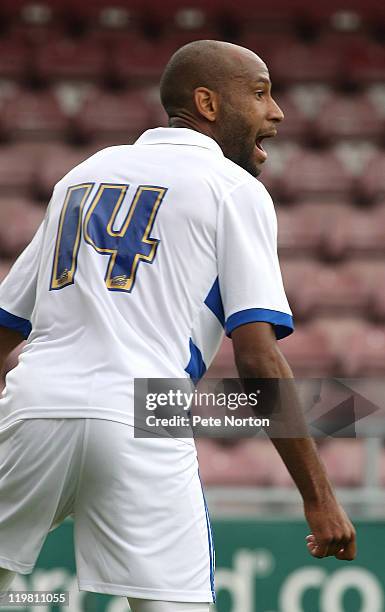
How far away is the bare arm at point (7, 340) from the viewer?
7.51ft

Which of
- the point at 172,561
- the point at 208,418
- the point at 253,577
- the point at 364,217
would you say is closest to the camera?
the point at 172,561

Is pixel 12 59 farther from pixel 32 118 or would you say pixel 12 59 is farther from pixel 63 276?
pixel 63 276

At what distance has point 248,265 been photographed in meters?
1.93

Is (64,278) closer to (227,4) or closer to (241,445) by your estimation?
(241,445)

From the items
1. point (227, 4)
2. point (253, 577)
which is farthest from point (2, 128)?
point (253, 577)

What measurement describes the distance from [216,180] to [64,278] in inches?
12.2

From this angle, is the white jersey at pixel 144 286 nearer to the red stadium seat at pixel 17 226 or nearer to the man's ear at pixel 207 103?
the man's ear at pixel 207 103

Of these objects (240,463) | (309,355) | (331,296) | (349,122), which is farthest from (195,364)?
(349,122)

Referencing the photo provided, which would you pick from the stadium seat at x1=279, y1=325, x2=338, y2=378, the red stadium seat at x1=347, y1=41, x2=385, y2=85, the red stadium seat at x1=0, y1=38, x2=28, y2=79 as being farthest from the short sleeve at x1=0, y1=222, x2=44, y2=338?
the red stadium seat at x1=347, y1=41, x2=385, y2=85

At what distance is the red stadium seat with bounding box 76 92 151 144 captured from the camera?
516 centimetres

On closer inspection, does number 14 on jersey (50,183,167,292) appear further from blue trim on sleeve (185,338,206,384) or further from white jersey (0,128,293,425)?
blue trim on sleeve (185,338,206,384)

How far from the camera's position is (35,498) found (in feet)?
6.32

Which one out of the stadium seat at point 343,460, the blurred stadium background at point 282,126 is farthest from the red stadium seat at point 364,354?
the stadium seat at point 343,460

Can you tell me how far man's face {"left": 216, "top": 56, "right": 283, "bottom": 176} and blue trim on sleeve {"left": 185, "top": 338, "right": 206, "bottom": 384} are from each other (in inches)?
16.6
